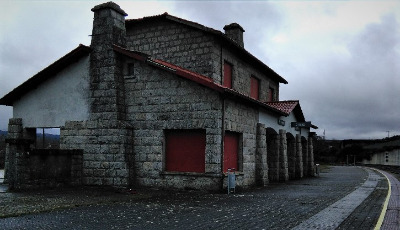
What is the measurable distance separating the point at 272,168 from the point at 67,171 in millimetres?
10881

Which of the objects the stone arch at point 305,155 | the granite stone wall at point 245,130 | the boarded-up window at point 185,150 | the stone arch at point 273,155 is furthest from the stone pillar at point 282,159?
the boarded-up window at point 185,150

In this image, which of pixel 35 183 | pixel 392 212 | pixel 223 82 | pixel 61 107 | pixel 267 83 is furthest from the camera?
pixel 267 83

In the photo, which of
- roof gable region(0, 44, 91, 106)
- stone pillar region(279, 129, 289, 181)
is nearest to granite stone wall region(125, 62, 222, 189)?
roof gable region(0, 44, 91, 106)

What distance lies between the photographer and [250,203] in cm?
1161

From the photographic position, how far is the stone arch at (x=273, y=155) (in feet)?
70.0

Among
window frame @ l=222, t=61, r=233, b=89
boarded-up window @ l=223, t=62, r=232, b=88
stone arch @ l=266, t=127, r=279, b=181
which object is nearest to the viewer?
window frame @ l=222, t=61, r=233, b=89

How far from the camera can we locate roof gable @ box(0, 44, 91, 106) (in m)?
16.5

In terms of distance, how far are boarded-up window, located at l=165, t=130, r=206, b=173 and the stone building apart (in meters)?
0.04

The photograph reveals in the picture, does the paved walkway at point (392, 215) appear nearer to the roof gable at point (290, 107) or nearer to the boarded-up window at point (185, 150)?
the boarded-up window at point (185, 150)

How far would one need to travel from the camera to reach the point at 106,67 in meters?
16.2

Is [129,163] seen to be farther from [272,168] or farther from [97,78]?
[272,168]

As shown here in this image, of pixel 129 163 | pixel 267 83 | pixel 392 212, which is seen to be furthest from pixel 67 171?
pixel 267 83

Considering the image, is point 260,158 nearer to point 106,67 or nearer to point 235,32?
point 106,67

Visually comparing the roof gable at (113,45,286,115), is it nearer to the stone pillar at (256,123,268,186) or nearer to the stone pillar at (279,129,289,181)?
the stone pillar at (256,123,268,186)
